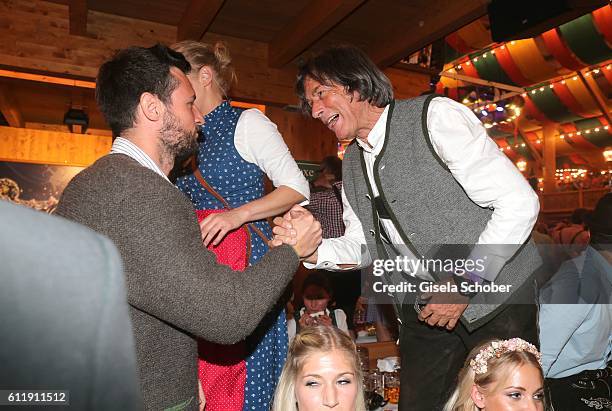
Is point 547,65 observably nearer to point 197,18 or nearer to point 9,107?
point 197,18

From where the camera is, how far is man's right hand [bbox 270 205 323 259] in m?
1.38

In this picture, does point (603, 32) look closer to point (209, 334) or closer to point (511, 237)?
point (511, 237)

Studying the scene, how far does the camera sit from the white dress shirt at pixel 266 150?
1.84 meters

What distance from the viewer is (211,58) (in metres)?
1.89

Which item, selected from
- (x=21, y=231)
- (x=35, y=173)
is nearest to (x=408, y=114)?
(x=21, y=231)

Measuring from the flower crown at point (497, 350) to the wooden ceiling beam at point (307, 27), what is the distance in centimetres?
263

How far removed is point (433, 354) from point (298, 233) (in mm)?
743

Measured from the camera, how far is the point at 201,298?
3.13ft

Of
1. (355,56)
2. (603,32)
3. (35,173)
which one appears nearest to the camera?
(355,56)

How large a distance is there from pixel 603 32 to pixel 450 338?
7198mm

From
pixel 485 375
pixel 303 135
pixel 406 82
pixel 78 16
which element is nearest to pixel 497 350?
pixel 485 375

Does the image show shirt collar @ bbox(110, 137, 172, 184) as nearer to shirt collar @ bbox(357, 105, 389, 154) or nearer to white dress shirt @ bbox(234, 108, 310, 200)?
white dress shirt @ bbox(234, 108, 310, 200)

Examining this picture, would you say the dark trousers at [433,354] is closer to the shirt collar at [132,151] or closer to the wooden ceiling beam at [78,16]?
the shirt collar at [132,151]

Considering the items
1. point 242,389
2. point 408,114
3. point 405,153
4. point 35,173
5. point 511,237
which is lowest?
point 242,389
